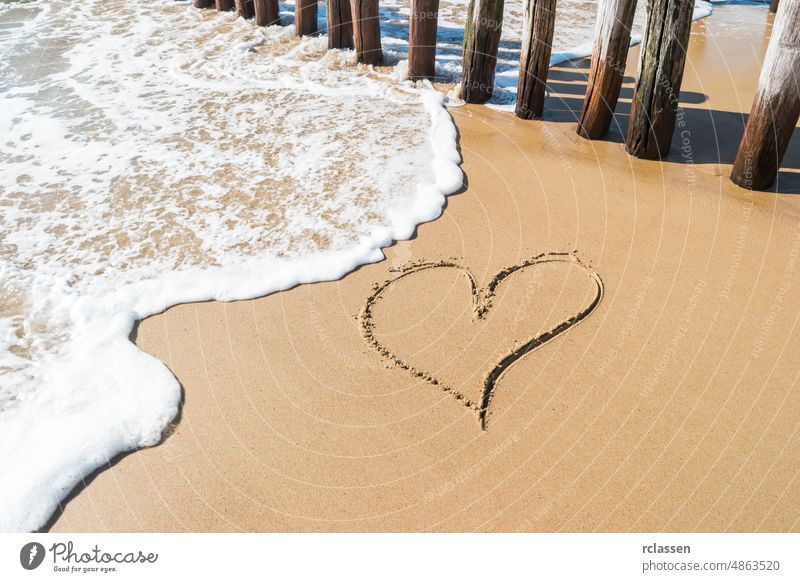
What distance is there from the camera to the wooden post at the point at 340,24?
7699 millimetres

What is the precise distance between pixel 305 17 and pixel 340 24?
2.71 ft

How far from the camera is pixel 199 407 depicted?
3350 millimetres

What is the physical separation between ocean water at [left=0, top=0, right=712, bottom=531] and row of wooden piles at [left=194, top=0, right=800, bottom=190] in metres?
0.65

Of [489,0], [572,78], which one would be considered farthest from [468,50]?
[572,78]

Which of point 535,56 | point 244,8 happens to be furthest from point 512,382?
point 244,8

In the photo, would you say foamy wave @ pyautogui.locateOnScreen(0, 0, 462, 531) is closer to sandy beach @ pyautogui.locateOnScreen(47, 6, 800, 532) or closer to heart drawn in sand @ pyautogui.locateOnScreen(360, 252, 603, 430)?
sandy beach @ pyautogui.locateOnScreen(47, 6, 800, 532)

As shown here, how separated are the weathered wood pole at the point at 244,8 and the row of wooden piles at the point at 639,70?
2.89 metres

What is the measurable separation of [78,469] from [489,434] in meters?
2.05

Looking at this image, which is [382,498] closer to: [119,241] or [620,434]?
[620,434]

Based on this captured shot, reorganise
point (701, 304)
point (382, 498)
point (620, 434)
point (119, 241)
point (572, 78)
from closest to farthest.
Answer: point (382, 498)
point (620, 434)
point (701, 304)
point (119, 241)
point (572, 78)

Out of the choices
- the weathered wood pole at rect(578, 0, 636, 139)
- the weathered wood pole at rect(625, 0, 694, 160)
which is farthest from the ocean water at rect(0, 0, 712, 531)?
the weathered wood pole at rect(625, 0, 694, 160)
